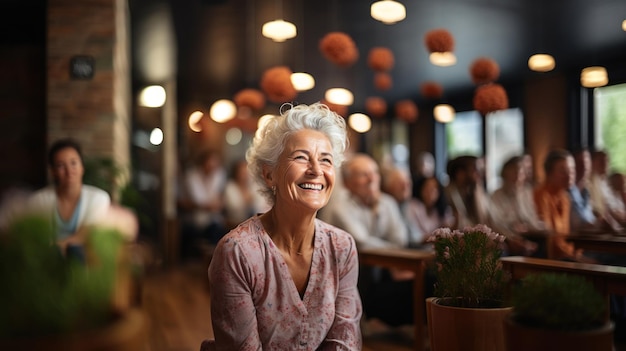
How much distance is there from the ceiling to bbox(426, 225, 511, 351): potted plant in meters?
5.11

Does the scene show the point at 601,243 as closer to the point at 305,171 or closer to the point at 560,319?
the point at 305,171

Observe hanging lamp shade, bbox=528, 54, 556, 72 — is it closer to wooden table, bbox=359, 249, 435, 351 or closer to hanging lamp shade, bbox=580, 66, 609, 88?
hanging lamp shade, bbox=580, 66, 609, 88

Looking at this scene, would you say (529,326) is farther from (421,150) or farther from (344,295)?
(421,150)

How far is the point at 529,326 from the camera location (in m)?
1.20

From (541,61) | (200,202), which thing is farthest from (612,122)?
(200,202)

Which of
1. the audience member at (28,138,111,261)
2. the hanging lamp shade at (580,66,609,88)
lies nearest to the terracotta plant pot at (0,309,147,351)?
the audience member at (28,138,111,261)

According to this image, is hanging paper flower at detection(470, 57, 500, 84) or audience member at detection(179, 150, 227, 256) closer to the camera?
hanging paper flower at detection(470, 57, 500, 84)

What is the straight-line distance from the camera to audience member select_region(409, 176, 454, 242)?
5844mm

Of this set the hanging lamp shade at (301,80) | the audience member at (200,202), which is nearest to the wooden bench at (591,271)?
the hanging lamp shade at (301,80)

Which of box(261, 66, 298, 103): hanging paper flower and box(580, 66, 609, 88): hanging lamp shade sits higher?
box(580, 66, 609, 88): hanging lamp shade

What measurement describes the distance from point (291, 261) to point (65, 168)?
2.19 meters

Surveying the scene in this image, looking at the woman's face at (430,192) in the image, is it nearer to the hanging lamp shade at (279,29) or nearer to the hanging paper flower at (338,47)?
the hanging paper flower at (338,47)

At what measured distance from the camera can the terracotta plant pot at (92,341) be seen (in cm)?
79

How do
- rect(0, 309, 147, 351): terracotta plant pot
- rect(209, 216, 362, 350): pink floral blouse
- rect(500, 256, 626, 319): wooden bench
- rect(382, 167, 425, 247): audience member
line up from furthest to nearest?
1. rect(382, 167, 425, 247): audience member
2. rect(500, 256, 626, 319): wooden bench
3. rect(209, 216, 362, 350): pink floral blouse
4. rect(0, 309, 147, 351): terracotta plant pot
